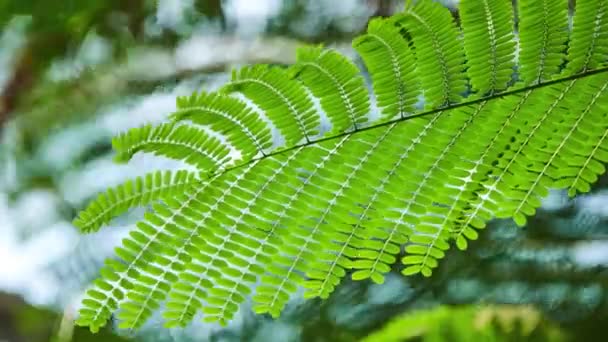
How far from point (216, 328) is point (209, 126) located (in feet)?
3.46

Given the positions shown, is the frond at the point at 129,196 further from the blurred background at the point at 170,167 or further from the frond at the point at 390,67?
the blurred background at the point at 170,167

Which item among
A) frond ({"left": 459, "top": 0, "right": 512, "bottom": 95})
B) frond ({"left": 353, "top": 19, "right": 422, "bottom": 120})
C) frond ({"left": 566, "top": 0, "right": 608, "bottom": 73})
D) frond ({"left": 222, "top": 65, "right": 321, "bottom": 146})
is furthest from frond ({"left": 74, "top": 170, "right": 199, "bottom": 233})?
frond ({"left": 566, "top": 0, "right": 608, "bottom": 73})

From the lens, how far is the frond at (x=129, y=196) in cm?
76

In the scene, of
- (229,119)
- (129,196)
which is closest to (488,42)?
(229,119)

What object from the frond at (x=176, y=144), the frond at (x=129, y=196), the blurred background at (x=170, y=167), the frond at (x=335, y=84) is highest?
the frond at (x=335, y=84)

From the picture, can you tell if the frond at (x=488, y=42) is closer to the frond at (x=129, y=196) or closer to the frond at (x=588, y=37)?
the frond at (x=588, y=37)

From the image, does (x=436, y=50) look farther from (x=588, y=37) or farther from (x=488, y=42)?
(x=588, y=37)

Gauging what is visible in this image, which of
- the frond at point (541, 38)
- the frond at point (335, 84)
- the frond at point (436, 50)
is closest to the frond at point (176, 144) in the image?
the frond at point (335, 84)

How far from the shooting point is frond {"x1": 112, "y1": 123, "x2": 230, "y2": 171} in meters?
0.76

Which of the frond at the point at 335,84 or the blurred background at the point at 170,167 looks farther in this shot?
the blurred background at the point at 170,167

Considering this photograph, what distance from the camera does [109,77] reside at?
2.00m

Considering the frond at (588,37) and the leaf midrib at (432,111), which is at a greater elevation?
the frond at (588,37)

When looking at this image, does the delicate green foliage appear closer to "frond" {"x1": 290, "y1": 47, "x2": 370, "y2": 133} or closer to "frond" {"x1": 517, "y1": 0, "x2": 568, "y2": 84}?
"frond" {"x1": 290, "y1": 47, "x2": 370, "y2": 133}

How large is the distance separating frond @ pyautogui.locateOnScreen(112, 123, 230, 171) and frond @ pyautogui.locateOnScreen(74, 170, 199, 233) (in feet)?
0.10
